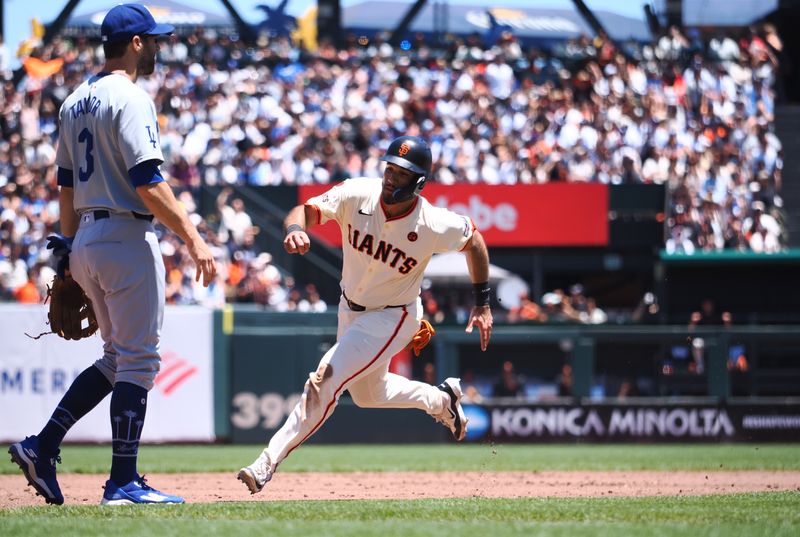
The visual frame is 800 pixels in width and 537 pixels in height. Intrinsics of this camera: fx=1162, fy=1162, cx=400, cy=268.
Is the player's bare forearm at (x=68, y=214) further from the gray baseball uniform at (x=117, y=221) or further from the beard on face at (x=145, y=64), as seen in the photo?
the beard on face at (x=145, y=64)

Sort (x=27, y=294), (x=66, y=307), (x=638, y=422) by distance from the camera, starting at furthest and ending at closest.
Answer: (x=27, y=294), (x=638, y=422), (x=66, y=307)

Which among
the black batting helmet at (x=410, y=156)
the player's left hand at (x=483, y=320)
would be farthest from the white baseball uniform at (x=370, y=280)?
the player's left hand at (x=483, y=320)

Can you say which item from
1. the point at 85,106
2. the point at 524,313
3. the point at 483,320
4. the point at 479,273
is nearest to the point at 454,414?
the point at 483,320

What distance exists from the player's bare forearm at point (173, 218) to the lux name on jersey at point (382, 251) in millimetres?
1300

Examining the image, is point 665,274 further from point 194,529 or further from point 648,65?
point 194,529

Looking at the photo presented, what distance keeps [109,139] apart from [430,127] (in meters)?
15.5

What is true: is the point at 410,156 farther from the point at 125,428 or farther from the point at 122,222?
the point at 125,428

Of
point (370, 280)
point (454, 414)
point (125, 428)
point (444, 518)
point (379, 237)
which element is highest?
point (379, 237)

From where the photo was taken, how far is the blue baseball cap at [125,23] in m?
5.79

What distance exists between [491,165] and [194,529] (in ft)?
51.6

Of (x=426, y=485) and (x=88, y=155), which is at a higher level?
(x=88, y=155)

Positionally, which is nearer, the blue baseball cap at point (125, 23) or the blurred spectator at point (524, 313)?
the blue baseball cap at point (125, 23)

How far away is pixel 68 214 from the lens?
6117mm

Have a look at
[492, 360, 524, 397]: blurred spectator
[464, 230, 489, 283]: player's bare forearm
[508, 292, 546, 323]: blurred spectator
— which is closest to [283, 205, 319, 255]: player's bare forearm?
[464, 230, 489, 283]: player's bare forearm
